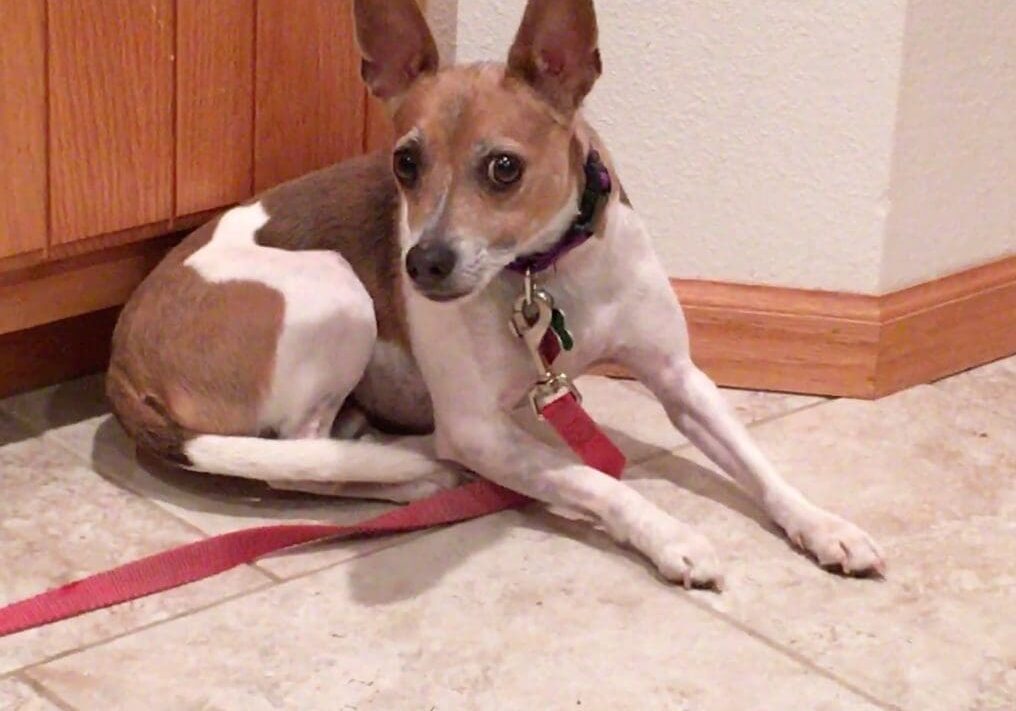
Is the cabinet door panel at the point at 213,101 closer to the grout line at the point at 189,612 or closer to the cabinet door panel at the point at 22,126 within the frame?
the cabinet door panel at the point at 22,126

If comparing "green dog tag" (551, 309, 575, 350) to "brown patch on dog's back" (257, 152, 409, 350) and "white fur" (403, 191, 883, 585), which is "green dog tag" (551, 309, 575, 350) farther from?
"brown patch on dog's back" (257, 152, 409, 350)

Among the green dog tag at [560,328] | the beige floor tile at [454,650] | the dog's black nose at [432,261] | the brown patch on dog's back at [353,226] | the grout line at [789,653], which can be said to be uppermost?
the dog's black nose at [432,261]

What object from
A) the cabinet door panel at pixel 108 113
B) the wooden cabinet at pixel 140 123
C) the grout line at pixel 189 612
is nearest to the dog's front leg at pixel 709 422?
the grout line at pixel 189 612

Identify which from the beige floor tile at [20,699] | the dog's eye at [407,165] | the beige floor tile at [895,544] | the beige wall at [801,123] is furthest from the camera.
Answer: the beige wall at [801,123]

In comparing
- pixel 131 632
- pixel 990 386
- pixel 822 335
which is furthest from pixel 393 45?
pixel 990 386

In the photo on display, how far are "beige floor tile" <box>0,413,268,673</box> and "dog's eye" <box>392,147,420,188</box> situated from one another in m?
0.50

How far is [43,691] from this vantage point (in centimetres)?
167

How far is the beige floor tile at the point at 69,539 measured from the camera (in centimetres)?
180

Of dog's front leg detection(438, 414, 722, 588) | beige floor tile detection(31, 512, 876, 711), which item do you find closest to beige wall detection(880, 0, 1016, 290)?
dog's front leg detection(438, 414, 722, 588)

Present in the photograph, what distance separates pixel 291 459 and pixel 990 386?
116 centimetres

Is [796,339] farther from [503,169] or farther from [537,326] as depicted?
[503,169]

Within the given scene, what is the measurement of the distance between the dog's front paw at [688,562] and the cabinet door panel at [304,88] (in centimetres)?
85

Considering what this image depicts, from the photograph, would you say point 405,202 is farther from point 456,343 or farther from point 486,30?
point 486,30

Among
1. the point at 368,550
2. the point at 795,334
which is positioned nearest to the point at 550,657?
the point at 368,550
